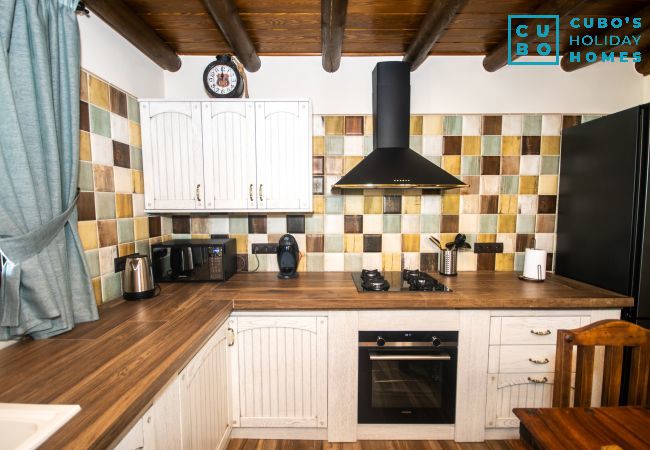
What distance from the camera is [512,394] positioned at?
1781 millimetres

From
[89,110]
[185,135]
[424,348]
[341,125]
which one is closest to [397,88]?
[341,125]

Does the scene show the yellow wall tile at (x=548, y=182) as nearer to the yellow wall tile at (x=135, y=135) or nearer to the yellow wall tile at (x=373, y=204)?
the yellow wall tile at (x=373, y=204)

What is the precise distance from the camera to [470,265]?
2.39 meters

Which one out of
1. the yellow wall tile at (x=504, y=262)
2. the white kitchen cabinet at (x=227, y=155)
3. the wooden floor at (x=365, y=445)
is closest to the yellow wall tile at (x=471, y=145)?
the yellow wall tile at (x=504, y=262)

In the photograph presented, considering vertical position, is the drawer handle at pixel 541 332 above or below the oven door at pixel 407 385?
above

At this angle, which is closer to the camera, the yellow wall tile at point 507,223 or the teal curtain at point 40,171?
the teal curtain at point 40,171

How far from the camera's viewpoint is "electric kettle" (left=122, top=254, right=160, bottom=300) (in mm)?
1688

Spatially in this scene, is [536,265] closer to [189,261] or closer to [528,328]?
[528,328]

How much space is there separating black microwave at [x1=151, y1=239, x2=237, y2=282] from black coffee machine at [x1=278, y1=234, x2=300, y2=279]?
38cm

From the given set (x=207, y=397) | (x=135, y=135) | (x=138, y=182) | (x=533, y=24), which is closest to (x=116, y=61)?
(x=135, y=135)

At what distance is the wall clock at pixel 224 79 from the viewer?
2.01 metres

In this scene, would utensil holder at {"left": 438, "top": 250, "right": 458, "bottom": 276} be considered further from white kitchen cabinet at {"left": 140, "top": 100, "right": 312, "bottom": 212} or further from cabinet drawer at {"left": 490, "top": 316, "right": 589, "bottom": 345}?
white kitchen cabinet at {"left": 140, "top": 100, "right": 312, "bottom": 212}

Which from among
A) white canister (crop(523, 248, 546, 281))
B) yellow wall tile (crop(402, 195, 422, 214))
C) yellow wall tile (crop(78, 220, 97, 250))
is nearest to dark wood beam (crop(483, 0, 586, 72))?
yellow wall tile (crop(402, 195, 422, 214))

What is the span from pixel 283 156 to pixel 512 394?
2.03 metres
